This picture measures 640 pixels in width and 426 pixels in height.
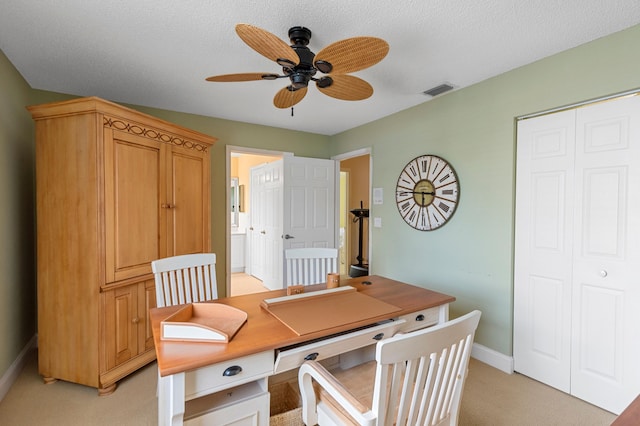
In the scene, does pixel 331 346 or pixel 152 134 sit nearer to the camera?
pixel 331 346

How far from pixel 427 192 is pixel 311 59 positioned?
6.12 ft

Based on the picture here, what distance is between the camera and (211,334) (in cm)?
122

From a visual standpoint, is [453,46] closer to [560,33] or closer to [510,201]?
[560,33]

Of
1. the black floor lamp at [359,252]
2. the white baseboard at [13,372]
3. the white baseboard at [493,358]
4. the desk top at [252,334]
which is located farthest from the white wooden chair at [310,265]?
the black floor lamp at [359,252]

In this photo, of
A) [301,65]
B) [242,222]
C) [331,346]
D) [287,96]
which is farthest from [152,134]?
[242,222]

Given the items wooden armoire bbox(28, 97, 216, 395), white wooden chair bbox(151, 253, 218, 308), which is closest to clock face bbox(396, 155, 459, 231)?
white wooden chair bbox(151, 253, 218, 308)

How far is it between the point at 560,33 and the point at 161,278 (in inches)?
118

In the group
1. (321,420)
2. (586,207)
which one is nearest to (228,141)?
(321,420)

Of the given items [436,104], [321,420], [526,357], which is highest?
[436,104]

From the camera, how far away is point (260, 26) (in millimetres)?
1840

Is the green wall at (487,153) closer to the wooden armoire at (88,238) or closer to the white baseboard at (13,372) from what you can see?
the wooden armoire at (88,238)

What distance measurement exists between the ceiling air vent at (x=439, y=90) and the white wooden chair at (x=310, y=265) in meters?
1.73

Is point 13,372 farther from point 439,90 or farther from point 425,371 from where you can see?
point 439,90

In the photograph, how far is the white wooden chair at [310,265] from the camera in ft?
8.44
